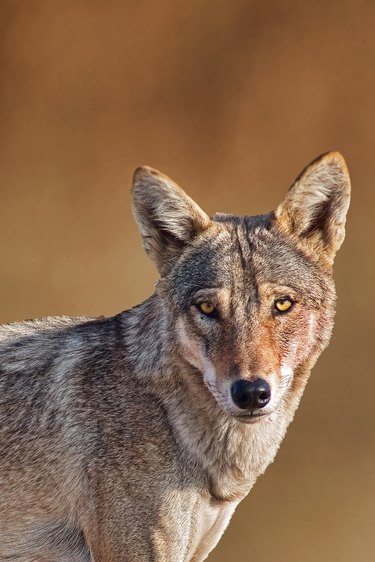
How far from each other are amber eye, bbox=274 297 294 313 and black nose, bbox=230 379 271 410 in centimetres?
46

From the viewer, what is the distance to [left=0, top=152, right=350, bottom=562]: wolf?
575 centimetres

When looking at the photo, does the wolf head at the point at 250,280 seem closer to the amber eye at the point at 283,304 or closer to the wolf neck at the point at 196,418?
the amber eye at the point at 283,304

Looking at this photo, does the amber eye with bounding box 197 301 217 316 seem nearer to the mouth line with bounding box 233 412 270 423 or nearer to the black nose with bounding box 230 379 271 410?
the black nose with bounding box 230 379 271 410

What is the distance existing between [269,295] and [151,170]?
3.00 ft

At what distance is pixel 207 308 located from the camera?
5.70 m

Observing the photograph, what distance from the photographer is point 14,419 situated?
6316 millimetres

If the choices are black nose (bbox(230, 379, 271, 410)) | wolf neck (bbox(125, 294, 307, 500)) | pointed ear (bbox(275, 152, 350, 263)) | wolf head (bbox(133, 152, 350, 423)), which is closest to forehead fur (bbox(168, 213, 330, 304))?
wolf head (bbox(133, 152, 350, 423))

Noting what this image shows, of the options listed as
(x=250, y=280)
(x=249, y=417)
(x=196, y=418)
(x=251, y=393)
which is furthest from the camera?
(x=196, y=418)

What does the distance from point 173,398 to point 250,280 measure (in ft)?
2.67

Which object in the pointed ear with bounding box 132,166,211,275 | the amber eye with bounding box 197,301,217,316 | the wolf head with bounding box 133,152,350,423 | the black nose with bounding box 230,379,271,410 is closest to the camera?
the black nose with bounding box 230,379,271,410

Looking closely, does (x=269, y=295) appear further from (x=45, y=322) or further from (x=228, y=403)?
(x=45, y=322)

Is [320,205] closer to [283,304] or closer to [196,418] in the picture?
[283,304]

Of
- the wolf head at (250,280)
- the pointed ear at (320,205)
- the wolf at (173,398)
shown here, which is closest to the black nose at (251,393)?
the wolf head at (250,280)

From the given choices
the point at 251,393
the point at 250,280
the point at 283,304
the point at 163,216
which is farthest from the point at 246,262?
the point at 251,393
